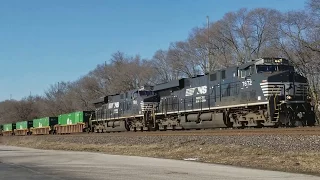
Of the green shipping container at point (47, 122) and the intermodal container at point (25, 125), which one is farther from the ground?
the green shipping container at point (47, 122)

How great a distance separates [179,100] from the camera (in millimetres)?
27406

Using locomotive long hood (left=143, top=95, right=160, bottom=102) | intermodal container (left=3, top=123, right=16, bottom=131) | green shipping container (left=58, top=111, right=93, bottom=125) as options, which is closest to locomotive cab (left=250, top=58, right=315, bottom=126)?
locomotive long hood (left=143, top=95, right=160, bottom=102)

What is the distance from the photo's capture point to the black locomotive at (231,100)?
19.7m

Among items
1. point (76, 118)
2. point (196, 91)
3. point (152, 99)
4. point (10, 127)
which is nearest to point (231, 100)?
point (196, 91)

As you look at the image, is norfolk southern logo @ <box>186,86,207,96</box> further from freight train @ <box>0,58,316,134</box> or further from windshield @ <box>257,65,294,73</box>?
windshield @ <box>257,65,294,73</box>

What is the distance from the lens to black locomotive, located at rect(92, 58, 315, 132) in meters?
19.7

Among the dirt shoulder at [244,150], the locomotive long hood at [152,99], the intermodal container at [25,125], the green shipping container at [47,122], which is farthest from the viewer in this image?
the intermodal container at [25,125]

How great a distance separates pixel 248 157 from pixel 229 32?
44.0 m

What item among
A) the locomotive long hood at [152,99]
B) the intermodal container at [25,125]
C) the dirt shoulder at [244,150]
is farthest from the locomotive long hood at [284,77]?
the intermodal container at [25,125]

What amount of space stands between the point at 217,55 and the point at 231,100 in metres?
33.8

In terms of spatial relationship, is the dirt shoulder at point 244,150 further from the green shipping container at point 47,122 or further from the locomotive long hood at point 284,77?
the green shipping container at point 47,122

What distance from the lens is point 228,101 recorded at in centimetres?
2255

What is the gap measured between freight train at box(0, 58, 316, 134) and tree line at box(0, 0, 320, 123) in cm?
652

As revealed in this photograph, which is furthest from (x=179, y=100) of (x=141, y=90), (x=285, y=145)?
(x=285, y=145)
